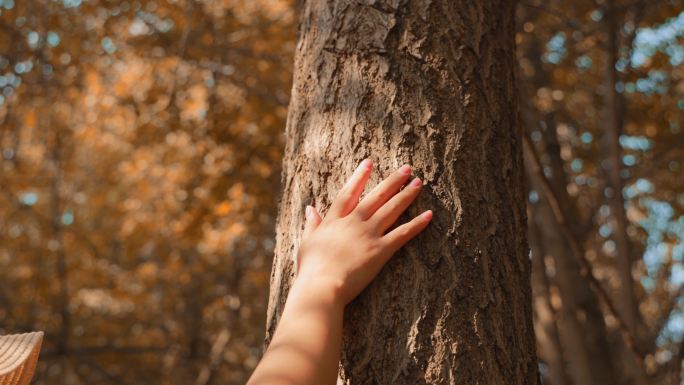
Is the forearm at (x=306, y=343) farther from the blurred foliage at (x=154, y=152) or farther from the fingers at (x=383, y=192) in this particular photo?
the blurred foliage at (x=154, y=152)

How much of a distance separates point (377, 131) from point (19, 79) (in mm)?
4492

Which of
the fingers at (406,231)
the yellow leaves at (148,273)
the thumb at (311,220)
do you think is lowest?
the yellow leaves at (148,273)

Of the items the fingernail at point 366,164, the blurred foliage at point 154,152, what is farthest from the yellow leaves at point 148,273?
the fingernail at point 366,164

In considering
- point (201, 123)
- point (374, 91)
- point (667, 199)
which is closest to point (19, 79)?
point (201, 123)

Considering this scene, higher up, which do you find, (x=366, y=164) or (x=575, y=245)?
(x=366, y=164)

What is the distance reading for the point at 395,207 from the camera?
1.65 m

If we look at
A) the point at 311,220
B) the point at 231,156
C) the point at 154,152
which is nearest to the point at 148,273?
the point at 154,152

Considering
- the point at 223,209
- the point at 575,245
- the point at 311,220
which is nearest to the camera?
the point at 311,220

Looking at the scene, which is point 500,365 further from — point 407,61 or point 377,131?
point 407,61

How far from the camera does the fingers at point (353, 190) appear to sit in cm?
169

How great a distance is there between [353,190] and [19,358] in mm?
760

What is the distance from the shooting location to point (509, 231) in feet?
5.68

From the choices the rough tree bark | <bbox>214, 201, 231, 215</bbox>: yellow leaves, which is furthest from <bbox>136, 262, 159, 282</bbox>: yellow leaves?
the rough tree bark

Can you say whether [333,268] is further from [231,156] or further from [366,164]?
[231,156]
